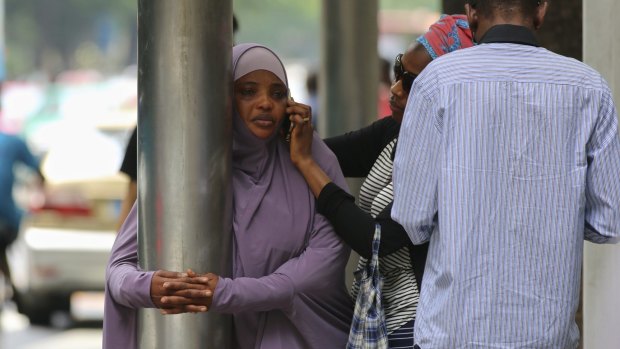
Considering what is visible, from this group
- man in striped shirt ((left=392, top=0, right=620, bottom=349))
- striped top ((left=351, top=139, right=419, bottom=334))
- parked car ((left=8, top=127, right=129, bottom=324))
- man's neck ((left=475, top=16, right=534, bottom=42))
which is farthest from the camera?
parked car ((left=8, top=127, right=129, bottom=324))

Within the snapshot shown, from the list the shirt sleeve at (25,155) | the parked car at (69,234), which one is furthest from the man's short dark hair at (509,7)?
the parked car at (69,234)

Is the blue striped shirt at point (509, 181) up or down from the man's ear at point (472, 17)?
down

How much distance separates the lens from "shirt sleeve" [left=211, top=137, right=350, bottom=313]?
369 cm

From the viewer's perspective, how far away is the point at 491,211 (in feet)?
10.9

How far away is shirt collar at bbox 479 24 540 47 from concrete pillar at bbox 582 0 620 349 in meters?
1.70

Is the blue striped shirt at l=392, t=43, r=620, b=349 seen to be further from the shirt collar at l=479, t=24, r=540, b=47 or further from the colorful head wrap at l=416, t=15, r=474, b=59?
the colorful head wrap at l=416, t=15, r=474, b=59

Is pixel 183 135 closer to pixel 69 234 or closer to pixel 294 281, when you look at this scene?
pixel 294 281

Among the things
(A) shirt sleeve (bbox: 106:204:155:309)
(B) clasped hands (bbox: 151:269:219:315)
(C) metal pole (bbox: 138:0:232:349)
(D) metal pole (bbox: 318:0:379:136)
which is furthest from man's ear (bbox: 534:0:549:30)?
(D) metal pole (bbox: 318:0:379:136)

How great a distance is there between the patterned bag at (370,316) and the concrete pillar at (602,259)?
4.99ft

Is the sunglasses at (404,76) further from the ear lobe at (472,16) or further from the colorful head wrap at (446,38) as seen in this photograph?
the ear lobe at (472,16)

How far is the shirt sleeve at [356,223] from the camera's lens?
3686 mm

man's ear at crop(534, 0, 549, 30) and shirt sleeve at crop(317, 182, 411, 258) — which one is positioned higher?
man's ear at crop(534, 0, 549, 30)

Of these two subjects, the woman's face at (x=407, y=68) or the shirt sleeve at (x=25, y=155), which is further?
the shirt sleeve at (x=25, y=155)

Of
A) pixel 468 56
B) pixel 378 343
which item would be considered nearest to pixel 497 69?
pixel 468 56
